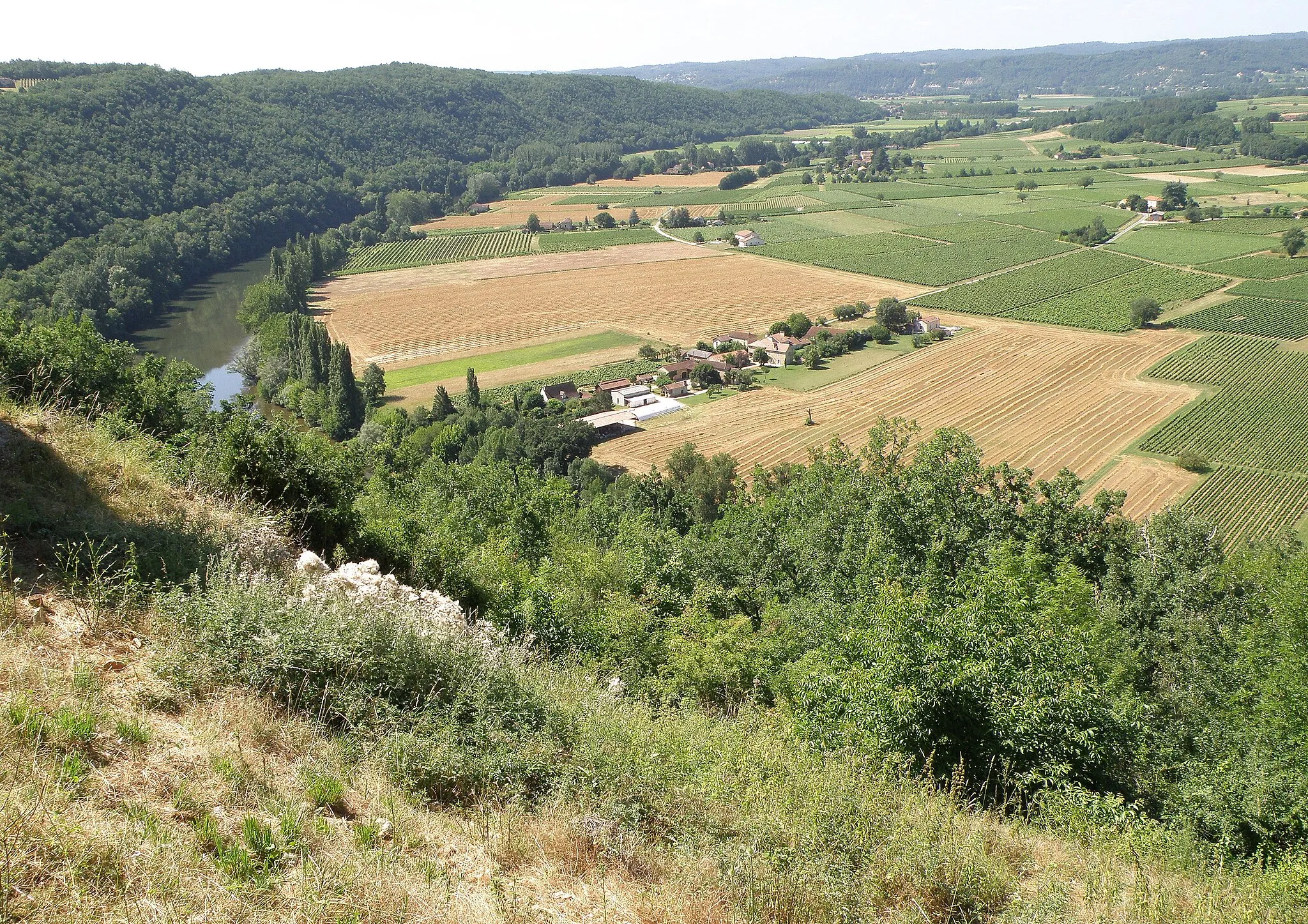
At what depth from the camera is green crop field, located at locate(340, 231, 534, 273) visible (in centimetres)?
11106

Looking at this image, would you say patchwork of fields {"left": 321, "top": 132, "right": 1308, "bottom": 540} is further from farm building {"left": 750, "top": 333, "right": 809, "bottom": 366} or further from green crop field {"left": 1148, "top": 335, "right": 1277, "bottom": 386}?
farm building {"left": 750, "top": 333, "right": 809, "bottom": 366}

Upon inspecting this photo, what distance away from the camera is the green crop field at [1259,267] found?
9444 cm

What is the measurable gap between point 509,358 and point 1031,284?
62.7m

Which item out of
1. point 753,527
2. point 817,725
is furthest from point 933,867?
point 753,527

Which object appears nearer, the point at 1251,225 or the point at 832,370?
the point at 832,370

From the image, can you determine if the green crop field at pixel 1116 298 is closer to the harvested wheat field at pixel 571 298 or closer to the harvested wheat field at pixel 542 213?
the harvested wheat field at pixel 571 298

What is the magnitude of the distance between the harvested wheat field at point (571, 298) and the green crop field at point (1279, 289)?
115 ft

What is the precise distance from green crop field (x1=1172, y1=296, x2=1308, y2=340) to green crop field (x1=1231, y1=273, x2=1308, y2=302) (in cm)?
205

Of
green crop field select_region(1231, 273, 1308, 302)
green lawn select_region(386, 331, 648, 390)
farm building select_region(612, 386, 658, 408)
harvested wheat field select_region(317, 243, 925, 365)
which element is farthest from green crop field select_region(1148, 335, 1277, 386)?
green lawn select_region(386, 331, 648, 390)

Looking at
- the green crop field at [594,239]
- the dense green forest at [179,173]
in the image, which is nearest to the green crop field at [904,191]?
the green crop field at [594,239]

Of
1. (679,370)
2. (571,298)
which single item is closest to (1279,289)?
(679,370)

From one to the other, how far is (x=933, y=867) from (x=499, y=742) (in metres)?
3.88

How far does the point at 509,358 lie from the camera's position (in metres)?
73.9

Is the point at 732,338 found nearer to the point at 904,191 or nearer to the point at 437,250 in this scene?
the point at 437,250
